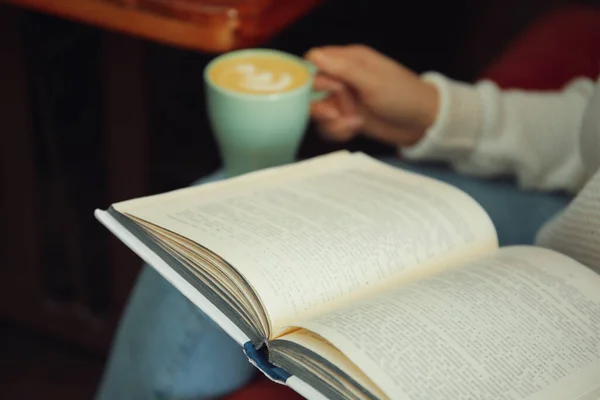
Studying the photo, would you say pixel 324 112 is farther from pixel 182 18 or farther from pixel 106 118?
pixel 106 118

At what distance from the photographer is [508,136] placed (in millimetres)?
764

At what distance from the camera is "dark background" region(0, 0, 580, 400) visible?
2.97 ft

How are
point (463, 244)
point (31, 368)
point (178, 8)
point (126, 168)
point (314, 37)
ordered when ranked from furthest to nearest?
point (314, 37), point (31, 368), point (126, 168), point (178, 8), point (463, 244)

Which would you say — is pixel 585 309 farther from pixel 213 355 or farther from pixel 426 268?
pixel 213 355

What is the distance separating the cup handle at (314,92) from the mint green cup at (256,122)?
0.01 m

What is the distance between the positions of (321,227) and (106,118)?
18.6 inches

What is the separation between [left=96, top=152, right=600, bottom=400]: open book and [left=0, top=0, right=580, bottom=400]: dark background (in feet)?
1.27

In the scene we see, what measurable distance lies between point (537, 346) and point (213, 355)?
25 centimetres

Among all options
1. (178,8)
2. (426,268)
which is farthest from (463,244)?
(178,8)

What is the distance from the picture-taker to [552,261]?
1.83 feet

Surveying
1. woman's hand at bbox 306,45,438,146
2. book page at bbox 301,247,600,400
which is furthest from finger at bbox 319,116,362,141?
book page at bbox 301,247,600,400

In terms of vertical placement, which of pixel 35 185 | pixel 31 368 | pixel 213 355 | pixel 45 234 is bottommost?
pixel 31 368

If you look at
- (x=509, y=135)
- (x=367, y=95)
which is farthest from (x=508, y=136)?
(x=367, y=95)

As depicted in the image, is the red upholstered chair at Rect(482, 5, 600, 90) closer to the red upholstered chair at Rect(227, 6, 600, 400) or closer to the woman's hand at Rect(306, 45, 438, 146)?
the red upholstered chair at Rect(227, 6, 600, 400)
